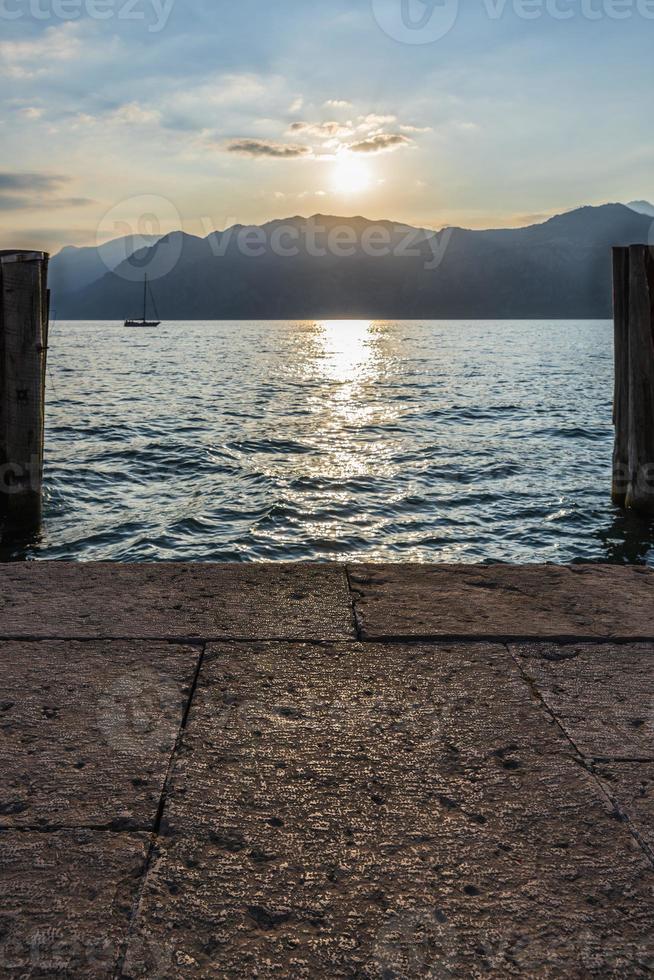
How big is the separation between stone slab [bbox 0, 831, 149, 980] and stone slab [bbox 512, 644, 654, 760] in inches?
49.0

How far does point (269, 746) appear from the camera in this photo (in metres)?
1.94

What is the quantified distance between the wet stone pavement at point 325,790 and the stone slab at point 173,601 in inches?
0.8

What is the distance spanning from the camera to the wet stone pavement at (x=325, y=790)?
1.33 meters

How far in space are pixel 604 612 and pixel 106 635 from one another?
2.06 m

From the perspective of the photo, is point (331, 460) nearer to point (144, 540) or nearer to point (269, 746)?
point (144, 540)

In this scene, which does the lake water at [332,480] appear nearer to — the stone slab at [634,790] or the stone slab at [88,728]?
the stone slab at [88,728]

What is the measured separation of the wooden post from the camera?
20.4 feet

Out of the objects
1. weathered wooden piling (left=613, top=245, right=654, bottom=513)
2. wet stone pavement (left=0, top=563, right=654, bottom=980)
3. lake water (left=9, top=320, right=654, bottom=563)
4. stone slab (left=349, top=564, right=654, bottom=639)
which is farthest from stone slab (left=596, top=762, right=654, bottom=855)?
weathered wooden piling (left=613, top=245, right=654, bottom=513)

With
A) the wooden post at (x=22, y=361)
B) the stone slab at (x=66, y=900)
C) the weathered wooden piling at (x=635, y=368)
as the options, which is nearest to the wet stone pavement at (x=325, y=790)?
the stone slab at (x=66, y=900)

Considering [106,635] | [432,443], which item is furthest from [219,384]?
[106,635]

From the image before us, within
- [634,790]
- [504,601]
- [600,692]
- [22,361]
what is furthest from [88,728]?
[22,361]

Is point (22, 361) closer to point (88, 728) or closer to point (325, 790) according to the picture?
point (88, 728)

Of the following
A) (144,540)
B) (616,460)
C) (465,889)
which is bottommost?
(144,540)

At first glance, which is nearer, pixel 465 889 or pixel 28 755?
pixel 465 889
